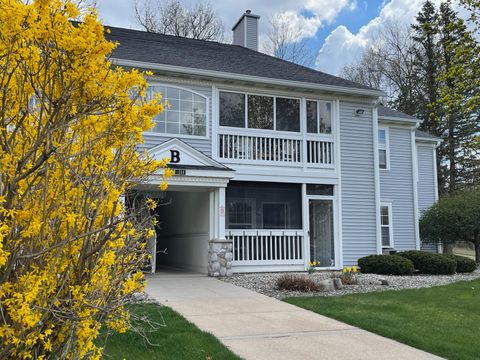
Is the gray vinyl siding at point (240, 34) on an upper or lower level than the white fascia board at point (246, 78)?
upper

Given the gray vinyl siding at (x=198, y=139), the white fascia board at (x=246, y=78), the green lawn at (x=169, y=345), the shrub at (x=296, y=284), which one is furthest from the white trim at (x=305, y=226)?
the green lawn at (x=169, y=345)

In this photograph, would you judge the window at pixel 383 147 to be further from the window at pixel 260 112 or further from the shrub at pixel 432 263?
the window at pixel 260 112

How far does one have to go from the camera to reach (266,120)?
1348cm

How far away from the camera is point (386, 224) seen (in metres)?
17.2

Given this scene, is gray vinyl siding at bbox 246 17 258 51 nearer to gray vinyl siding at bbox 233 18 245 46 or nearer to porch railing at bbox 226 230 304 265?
gray vinyl siding at bbox 233 18 245 46

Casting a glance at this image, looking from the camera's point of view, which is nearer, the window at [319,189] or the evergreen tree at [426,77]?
the window at [319,189]

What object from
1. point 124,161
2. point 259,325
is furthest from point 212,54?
Result: point 124,161

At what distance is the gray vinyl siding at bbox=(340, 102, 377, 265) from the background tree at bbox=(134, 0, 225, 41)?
17243mm

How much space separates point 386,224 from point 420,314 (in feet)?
33.0

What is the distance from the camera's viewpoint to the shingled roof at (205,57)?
12.8m

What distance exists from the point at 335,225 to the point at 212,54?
6.80m

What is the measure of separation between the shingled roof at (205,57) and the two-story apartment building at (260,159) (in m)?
0.07

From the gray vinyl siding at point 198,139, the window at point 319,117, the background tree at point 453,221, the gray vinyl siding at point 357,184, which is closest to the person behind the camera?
the gray vinyl siding at point 198,139

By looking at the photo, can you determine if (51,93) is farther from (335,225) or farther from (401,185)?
(401,185)
